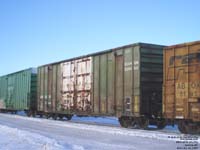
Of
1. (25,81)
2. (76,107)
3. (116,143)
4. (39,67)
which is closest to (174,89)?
(116,143)

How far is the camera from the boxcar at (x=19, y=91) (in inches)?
1345

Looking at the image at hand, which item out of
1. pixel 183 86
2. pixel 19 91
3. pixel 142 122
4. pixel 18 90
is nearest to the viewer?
pixel 183 86

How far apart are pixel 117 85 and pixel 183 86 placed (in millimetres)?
5061

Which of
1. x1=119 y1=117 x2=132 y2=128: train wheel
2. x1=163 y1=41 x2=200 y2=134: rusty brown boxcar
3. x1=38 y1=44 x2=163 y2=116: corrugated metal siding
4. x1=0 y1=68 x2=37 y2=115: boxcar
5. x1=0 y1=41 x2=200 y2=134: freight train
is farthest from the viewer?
x1=0 y1=68 x2=37 y2=115: boxcar

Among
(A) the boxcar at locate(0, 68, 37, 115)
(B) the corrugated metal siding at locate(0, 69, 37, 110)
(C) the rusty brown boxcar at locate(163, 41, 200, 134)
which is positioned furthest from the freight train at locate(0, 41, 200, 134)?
(B) the corrugated metal siding at locate(0, 69, 37, 110)

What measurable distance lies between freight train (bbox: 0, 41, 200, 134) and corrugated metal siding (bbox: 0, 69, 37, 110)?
3437mm

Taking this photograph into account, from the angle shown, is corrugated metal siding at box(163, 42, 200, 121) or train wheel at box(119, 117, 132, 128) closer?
corrugated metal siding at box(163, 42, 200, 121)

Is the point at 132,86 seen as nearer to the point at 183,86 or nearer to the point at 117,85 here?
the point at 117,85

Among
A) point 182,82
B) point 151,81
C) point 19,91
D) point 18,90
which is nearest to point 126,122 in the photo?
point 151,81

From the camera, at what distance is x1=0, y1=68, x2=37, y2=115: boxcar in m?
34.2

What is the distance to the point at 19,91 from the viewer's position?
121 ft

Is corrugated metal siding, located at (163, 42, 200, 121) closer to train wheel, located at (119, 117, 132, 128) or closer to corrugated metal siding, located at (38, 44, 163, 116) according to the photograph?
corrugated metal siding, located at (38, 44, 163, 116)

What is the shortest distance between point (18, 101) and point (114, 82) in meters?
17.9

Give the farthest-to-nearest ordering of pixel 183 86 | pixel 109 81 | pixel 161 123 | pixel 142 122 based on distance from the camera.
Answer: pixel 109 81 < pixel 142 122 < pixel 161 123 < pixel 183 86
